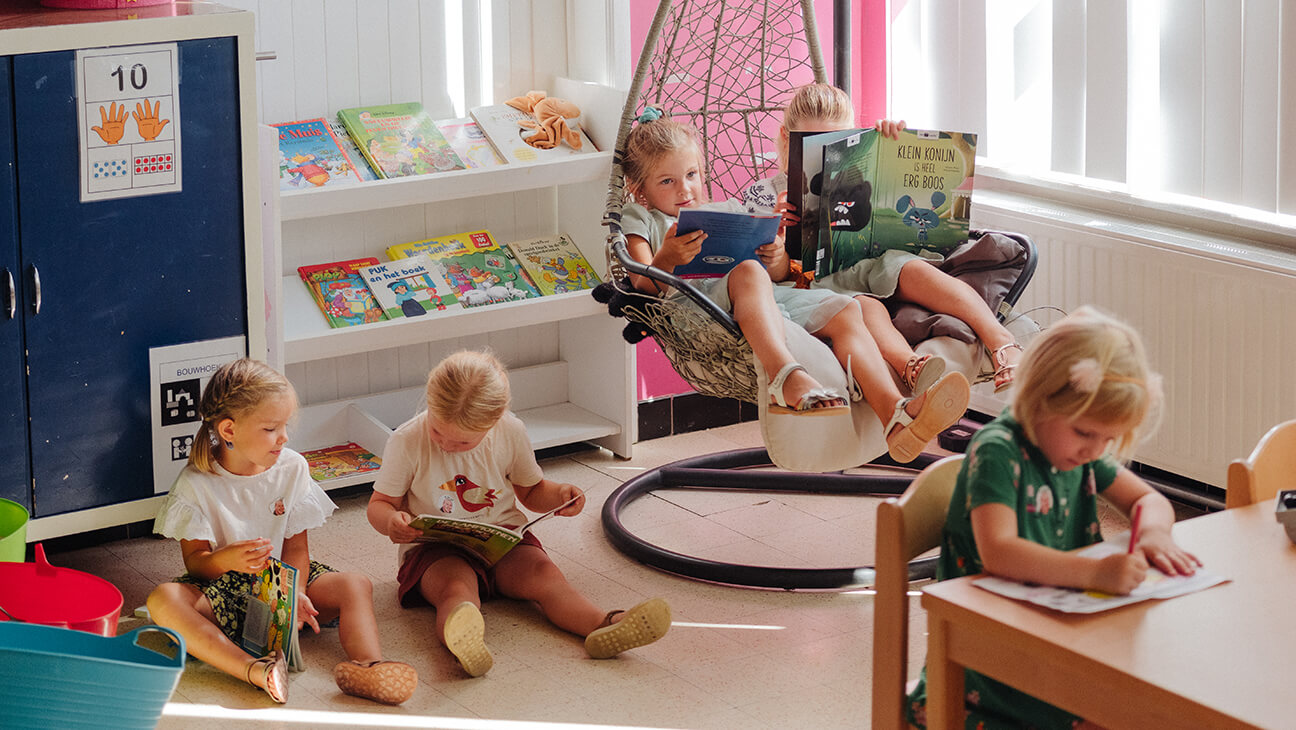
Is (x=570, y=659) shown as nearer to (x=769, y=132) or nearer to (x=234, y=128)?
(x=234, y=128)

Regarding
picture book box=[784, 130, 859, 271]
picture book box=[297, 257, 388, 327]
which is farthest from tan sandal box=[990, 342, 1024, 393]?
picture book box=[297, 257, 388, 327]

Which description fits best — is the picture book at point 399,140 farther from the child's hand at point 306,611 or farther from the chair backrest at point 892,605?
the chair backrest at point 892,605

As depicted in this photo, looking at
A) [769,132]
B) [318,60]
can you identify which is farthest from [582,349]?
[318,60]

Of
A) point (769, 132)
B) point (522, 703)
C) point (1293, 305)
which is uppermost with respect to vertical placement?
point (769, 132)

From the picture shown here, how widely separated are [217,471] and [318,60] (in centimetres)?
122

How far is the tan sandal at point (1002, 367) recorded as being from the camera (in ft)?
9.71

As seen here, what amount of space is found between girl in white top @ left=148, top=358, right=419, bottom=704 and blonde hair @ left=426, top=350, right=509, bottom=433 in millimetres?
276

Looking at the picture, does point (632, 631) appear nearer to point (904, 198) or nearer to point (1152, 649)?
point (904, 198)

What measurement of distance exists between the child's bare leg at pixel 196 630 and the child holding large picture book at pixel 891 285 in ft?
4.47

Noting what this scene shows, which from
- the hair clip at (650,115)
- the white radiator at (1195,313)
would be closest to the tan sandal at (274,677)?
the hair clip at (650,115)

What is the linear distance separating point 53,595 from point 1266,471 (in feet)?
6.38

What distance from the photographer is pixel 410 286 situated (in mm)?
3627

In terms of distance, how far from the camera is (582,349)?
4059 millimetres

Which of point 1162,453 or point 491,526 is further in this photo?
point 1162,453
